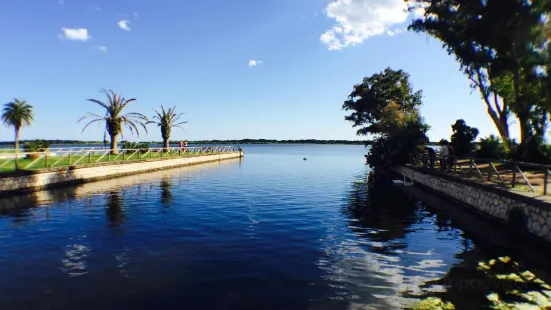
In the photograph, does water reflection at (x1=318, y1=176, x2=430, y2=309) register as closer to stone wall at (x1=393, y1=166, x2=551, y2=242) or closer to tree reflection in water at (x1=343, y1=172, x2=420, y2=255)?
tree reflection in water at (x1=343, y1=172, x2=420, y2=255)

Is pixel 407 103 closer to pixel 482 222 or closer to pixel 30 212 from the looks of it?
pixel 482 222

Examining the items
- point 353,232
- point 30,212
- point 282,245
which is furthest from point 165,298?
point 30,212

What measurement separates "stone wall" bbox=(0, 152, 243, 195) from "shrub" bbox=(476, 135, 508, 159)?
31.2m

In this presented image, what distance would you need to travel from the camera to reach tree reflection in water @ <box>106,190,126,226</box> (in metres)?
12.5

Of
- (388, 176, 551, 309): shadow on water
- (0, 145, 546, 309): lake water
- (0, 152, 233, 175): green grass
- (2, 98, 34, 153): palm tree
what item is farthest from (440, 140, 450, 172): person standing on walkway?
(2, 98, 34, 153): palm tree

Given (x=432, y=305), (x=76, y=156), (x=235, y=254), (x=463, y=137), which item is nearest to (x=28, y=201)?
(x=76, y=156)

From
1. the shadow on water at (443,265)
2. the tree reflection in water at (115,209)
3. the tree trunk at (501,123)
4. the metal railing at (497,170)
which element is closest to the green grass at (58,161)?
the tree reflection in water at (115,209)

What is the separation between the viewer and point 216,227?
11719 mm

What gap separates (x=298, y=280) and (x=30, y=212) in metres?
13.0

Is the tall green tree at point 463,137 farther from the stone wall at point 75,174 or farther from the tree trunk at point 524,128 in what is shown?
the stone wall at point 75,174

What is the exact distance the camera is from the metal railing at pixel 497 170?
39.0ft

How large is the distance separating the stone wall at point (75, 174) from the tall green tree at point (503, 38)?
90.6 feet

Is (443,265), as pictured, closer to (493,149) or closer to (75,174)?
(493,149)

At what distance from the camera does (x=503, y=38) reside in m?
19.0
